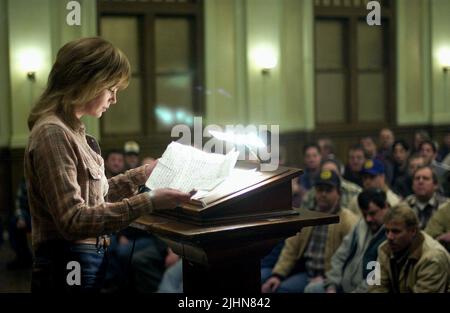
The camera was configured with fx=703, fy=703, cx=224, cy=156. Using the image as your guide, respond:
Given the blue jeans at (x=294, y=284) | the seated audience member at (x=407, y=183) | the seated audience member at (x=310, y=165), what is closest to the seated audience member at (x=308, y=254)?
the blue jeans at (x=294, y=284)

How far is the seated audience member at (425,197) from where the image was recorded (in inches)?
150

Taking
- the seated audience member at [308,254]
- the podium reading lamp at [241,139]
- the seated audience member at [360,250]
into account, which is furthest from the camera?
the seated audience member at [308,254]

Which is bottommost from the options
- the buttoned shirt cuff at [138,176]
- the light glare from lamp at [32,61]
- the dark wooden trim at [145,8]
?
the buttoned shirt cuff at [138,176]

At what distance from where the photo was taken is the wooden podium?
5.05 feet

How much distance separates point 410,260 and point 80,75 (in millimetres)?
1852

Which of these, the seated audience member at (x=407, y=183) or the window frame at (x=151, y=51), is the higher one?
the window frame at (x=151, y=51)

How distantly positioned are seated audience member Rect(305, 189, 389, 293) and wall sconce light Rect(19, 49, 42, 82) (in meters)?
3.58

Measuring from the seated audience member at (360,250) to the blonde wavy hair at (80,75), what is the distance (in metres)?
2.09

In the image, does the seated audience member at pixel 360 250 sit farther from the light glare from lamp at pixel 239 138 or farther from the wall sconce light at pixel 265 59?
the wall sconce light at pixel 265 59

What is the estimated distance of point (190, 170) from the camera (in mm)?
1573
